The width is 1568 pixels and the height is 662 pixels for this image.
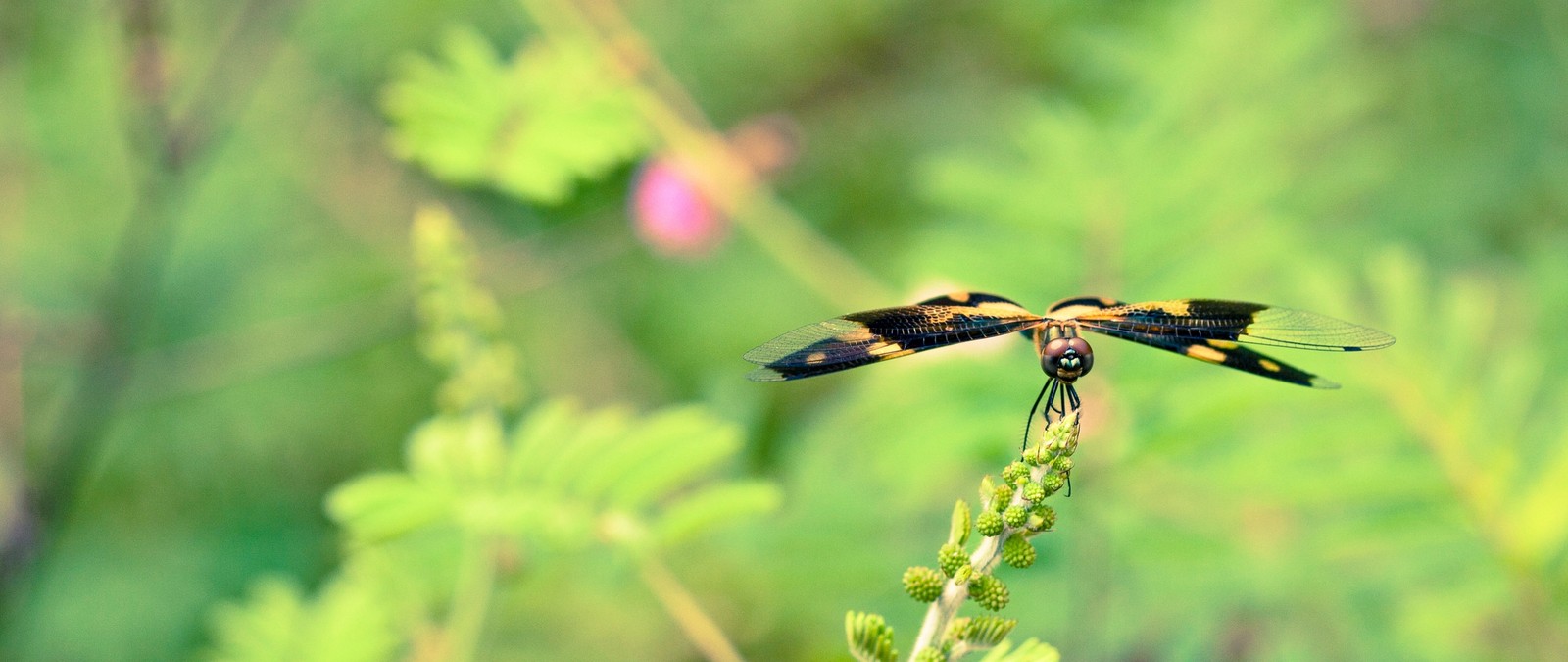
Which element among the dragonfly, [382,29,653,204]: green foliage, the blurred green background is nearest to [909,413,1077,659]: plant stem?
the dragonfly

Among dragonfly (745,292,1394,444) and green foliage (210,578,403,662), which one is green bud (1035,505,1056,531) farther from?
green foliage (210,578,403,662)

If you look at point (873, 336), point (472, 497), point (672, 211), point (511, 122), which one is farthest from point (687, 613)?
point (672, 211)

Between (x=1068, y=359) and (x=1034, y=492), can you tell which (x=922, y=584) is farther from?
(x=1068, y=359)

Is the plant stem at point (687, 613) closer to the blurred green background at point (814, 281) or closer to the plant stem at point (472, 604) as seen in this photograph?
the blurred green background at point (814, 281)

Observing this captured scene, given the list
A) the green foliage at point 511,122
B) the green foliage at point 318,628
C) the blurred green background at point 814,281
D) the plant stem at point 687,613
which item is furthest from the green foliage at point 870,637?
the green foliage at point 511,122

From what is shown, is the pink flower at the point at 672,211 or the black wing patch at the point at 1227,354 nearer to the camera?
the black wing patch at the point at 1227,354

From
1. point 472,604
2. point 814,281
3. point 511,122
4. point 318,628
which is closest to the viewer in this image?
point 472,604
